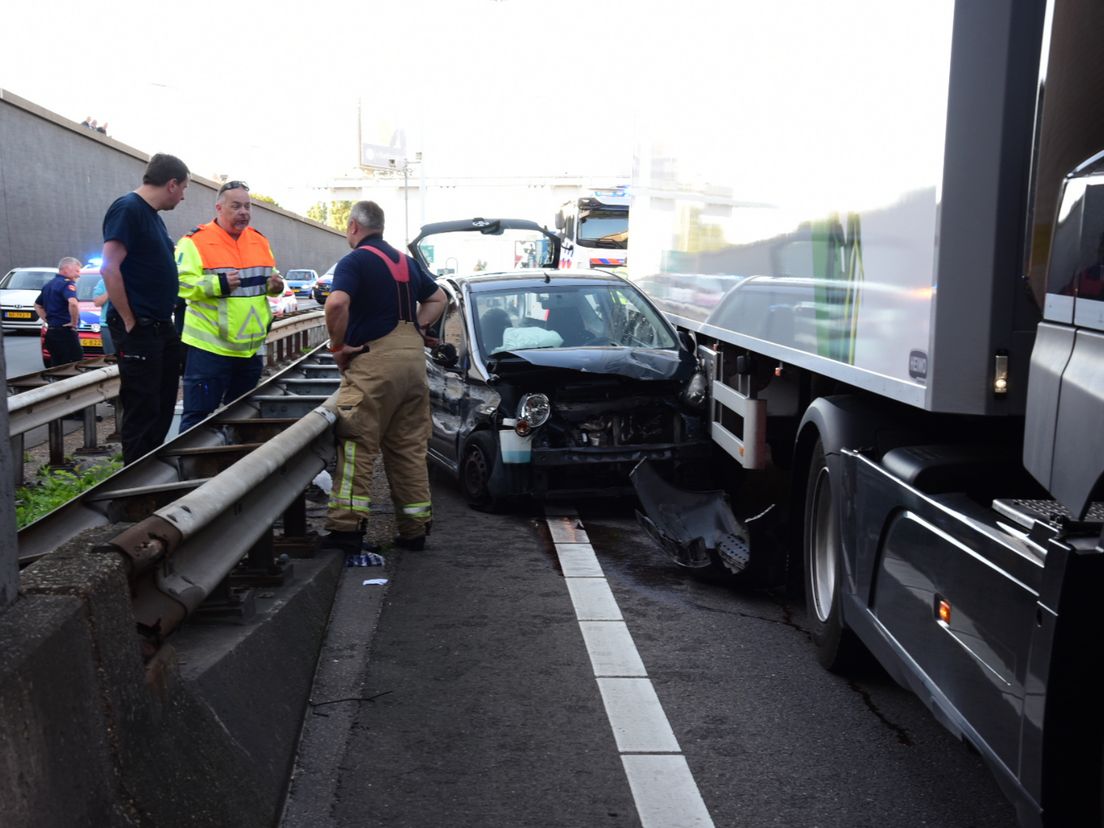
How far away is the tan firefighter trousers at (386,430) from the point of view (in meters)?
7.30

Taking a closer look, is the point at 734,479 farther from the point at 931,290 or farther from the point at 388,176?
the point at 388,176

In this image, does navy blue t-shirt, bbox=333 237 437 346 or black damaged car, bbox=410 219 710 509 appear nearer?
navy blue t-shirt, bbox=333 237 437 346

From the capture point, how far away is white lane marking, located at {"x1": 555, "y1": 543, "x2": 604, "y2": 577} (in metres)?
7.45

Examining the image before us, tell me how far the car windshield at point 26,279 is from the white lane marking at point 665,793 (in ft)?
87.0

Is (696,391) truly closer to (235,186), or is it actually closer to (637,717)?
(235,186)

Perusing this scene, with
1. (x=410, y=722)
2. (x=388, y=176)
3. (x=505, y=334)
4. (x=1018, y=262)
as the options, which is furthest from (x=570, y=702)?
(x=388, y=176)

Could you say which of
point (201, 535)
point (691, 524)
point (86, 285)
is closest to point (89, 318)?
point (86, 285)

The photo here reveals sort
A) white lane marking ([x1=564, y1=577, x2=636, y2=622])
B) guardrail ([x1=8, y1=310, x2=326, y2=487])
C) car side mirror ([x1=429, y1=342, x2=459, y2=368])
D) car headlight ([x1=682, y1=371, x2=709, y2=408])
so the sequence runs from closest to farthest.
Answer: white lane marking ([x1=564, y1=577, x2=636, y2=622]) → guardrail ([x1=8, y1=310, x2=326, y2=487]) → car headlight ([x1=682, y1=371, x2=709, y2=408]) → car side mirror ([x1=429, y1=342, x2=459, y2=368])

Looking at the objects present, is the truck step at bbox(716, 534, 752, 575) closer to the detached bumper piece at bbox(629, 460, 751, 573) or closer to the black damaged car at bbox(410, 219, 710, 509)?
the detached bumper piece at bbox(629, 460, 751, 573)

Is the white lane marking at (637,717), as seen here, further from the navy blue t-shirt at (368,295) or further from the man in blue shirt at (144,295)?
the man in blue shirt at (144,295)

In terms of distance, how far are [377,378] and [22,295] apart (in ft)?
75.6

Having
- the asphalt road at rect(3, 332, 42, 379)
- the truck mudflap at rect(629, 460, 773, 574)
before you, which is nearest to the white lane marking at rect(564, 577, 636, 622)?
the truck mudflap at rect(629, 460, 773, 574)

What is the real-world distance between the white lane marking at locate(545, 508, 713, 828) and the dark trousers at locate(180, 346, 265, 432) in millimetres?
2860

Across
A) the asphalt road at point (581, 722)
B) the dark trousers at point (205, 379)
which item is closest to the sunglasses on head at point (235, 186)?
the dark trousers at point (205, 379)
